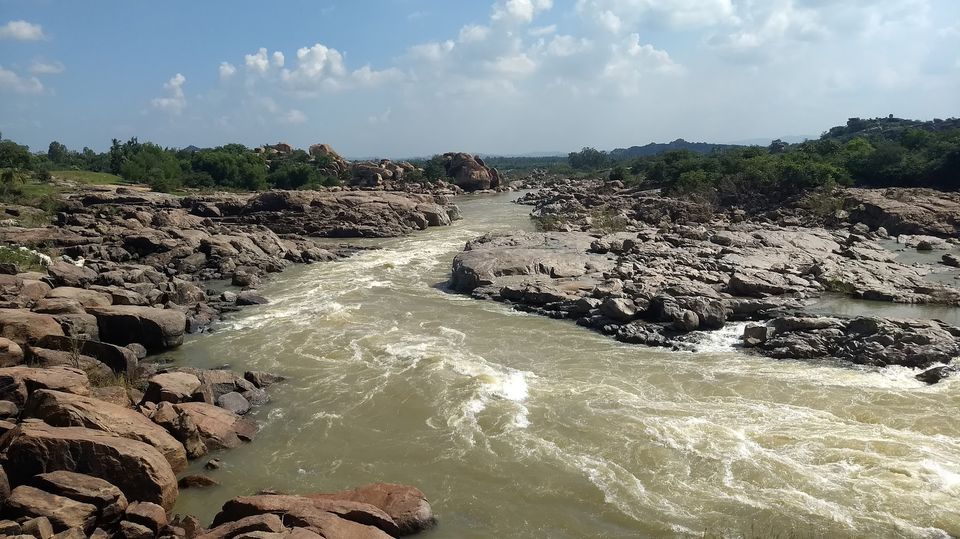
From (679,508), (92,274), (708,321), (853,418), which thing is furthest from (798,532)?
(92,274)

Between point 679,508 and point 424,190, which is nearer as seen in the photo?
point 679,508

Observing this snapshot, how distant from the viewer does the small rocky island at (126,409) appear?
7.48 m

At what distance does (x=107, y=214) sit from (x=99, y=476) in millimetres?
33775

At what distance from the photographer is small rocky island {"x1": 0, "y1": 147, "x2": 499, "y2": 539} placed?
748 cm

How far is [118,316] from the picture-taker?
51.1 ft

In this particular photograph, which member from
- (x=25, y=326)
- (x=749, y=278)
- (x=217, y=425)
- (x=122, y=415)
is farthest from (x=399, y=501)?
(x=749, y=278)

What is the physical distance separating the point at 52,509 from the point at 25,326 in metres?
7.82

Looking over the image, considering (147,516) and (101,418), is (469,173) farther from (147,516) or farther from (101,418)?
(147,516)

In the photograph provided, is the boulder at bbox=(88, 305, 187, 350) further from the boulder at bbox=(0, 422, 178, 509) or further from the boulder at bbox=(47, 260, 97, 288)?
the boulder at bbox=(0, 422, 178, 509)

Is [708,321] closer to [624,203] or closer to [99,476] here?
[99,476]

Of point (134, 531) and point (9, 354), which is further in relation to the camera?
point (9, 354)

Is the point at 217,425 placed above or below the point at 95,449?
below

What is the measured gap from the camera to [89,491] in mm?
7641

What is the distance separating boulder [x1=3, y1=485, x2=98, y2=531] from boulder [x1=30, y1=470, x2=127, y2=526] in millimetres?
87
